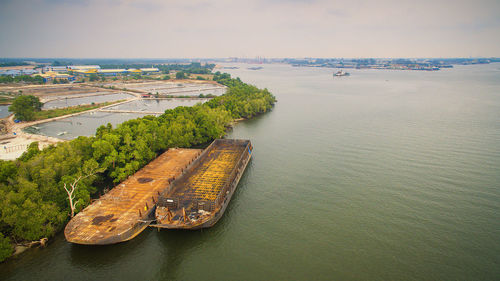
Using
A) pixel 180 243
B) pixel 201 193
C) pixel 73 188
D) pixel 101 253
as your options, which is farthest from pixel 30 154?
pixel 180 243

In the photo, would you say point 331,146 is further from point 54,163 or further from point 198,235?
point 54,163

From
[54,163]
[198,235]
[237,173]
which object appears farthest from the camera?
[237,173]

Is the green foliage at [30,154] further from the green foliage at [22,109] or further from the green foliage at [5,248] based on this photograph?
the green foliage at [22,109]

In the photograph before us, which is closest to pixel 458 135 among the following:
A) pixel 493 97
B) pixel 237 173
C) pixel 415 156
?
pixel 415 156

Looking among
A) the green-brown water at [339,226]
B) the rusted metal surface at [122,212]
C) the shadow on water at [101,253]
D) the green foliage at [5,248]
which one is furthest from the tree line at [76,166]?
the shadow on water at [101,253]

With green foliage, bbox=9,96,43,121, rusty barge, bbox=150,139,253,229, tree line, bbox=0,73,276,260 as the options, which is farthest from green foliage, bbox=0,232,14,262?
green foliage, bbox=9,96,43,121

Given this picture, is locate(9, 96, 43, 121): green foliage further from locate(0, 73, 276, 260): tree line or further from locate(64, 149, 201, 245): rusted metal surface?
locate(64, 149, 201, 245): rusted metal surface

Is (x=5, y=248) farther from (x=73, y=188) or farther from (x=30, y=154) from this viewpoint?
(x=30, y=154)
